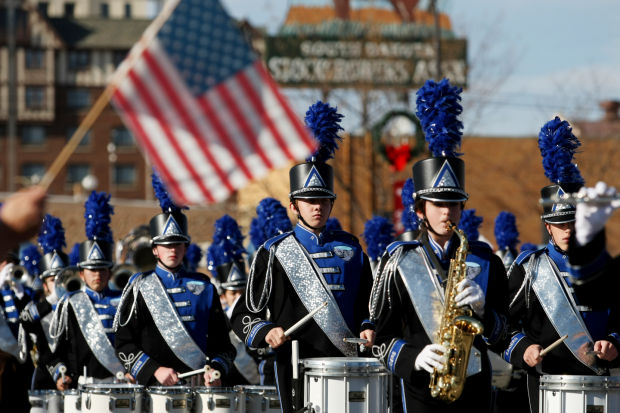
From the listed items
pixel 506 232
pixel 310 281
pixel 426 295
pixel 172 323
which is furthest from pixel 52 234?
pixel 426 295

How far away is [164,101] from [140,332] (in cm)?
405

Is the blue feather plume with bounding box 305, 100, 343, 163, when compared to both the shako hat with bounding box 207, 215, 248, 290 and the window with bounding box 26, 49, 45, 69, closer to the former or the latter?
the shako hat with bounding box 207, 215, 248, 290

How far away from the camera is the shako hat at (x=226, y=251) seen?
45.5ft

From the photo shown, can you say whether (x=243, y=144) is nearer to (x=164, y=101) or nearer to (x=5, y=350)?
(x=164, y=101)

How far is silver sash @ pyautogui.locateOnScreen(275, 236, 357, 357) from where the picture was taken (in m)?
8.66

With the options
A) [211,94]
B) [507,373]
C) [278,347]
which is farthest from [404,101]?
[211,94]

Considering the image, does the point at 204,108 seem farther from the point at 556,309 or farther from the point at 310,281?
the point at 556,309

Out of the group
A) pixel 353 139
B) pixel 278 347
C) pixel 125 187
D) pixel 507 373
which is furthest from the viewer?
pixel 125 187

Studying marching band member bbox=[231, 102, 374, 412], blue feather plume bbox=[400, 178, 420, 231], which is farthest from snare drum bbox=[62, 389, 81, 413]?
blue feather plume bbox=[400, 178, 420, 231]

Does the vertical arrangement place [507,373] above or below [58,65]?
below

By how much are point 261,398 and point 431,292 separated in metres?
3.04

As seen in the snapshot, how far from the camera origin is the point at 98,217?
12.5m

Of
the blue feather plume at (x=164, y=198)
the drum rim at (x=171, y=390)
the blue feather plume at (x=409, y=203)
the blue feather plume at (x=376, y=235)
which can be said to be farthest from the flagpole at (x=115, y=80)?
the blue feather plume at (x=376, y=235)

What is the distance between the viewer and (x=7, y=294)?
12.1 meters
